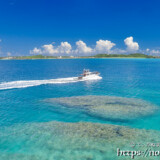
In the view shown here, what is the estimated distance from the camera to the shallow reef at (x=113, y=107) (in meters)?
24.3

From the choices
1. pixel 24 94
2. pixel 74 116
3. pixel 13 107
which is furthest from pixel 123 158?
pixel 24 94

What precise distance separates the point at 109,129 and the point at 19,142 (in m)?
11.1

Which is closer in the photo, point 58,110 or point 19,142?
point 19,142

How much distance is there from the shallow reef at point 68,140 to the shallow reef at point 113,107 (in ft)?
12.5

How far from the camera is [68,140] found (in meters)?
17.4

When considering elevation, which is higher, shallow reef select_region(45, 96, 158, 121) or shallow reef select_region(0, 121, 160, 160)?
shallow reef select_region(45, 96, 158, 121)

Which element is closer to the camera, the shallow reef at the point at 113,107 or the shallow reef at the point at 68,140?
the shallow reef at the point at 68,140

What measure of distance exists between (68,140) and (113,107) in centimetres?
1285

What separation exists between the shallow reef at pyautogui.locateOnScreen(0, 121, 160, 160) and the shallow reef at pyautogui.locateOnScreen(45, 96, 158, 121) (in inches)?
151

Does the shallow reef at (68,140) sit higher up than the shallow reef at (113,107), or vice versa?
the shallow reef at (113,107)

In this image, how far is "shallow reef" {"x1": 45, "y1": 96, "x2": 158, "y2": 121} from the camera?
2433 centimetres

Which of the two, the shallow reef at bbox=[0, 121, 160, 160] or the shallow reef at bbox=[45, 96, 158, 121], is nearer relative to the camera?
the shallow reef at bbox=[0, 121, 160, 160]

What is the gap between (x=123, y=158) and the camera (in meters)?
14.6

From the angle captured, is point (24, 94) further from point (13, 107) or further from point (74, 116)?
point (74, 116)
